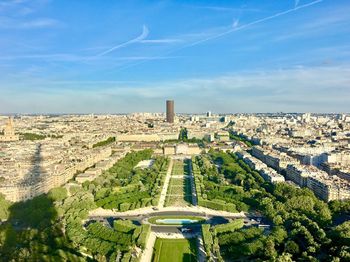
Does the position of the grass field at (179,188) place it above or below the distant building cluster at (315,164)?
below

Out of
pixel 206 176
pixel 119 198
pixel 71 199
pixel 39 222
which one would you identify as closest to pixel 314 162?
pixel 206 176

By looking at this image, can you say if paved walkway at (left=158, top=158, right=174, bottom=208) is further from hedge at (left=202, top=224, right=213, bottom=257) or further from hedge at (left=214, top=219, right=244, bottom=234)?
hedge at (left=214, top=219, right=244, bottom=234)

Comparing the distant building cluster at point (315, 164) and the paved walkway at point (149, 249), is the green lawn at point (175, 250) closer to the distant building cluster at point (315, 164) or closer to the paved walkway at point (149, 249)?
the paved walkway at point (149, 249)

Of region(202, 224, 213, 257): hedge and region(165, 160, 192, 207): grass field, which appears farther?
region(165, 160, 192, 207): grass field

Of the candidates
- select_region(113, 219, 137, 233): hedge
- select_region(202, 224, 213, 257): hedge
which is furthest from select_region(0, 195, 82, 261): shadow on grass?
select_region(202, 224, 213, 257): hedge

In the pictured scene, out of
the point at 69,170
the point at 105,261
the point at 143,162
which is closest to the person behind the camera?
the point at 105,261

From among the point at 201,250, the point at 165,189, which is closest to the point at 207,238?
the point at 201,250

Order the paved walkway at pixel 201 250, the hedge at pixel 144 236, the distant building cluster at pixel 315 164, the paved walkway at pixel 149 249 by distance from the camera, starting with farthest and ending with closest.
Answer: the distant building cluster at pixel 315 164 < the hedge at pixel 144 236 < the paved walkway at pixel 149 249 < the paved walkway at pixel 201 250

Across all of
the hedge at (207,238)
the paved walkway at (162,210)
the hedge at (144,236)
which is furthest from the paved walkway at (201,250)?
the paved walkway at (162,210)

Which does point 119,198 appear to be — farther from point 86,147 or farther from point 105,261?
point 86,147
